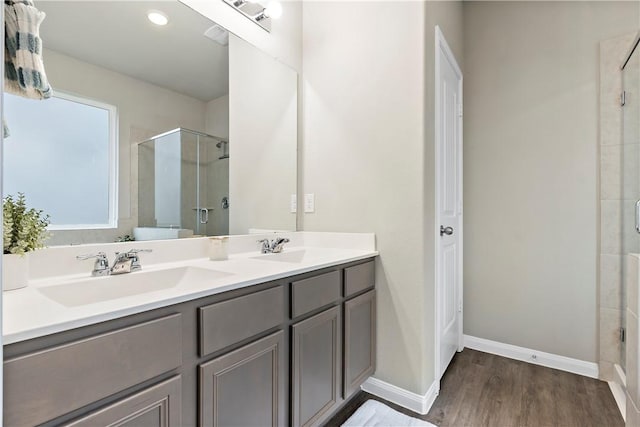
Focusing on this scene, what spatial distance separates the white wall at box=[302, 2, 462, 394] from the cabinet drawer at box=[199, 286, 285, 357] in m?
0.81

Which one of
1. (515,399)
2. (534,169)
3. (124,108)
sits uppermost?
(124,108)

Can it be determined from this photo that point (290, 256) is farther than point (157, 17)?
Yes

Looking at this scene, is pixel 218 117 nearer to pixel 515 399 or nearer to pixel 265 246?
pixel 265 246

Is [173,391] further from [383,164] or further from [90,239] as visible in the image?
[383,164]

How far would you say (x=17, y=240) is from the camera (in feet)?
3.06

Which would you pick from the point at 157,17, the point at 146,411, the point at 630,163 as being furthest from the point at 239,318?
the point at 630,163

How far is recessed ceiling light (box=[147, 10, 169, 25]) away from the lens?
4.55 ft

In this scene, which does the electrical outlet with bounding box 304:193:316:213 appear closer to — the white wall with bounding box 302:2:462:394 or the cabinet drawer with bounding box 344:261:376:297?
the white wall with bounding box 302:2:462:394

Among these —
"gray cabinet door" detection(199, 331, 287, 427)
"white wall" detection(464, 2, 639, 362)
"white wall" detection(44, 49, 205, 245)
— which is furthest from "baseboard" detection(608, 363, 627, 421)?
"white wall" detection(44, 49, 205, 245)

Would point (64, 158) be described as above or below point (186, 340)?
above

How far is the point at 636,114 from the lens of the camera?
5.91 ft

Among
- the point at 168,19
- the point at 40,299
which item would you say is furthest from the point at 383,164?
the point at 40,299

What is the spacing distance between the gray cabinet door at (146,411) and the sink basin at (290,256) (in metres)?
0.88

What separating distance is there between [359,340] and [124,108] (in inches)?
60.7
